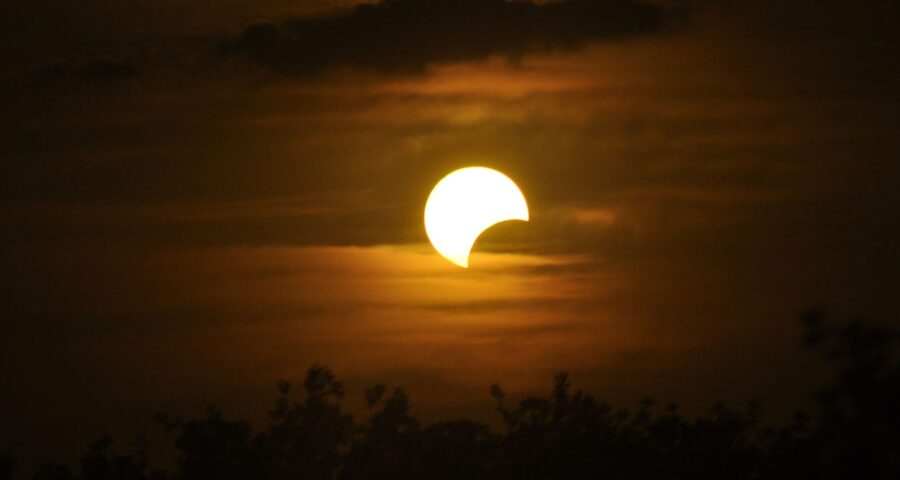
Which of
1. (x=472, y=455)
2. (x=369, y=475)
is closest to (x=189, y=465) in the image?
(x=369, y=475)

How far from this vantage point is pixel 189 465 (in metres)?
34.8

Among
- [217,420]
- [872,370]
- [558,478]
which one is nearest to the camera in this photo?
[872,370]

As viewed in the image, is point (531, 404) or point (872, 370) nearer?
point (872, 370)

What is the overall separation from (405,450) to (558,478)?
365 centimetres

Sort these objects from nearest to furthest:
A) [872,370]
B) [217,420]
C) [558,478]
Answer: [872,370] → [558,478] → [217,420]

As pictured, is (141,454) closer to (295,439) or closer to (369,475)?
(295,439)

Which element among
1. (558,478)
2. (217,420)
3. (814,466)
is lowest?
(814,466)

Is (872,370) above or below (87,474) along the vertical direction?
below

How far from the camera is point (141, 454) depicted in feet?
120

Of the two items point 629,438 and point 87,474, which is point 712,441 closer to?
point 629,438

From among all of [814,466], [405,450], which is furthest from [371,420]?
[814,466]

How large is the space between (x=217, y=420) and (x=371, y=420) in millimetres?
3366

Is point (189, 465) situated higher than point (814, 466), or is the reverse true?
point (189, 465)

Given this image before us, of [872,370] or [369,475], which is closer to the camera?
[872,370]
